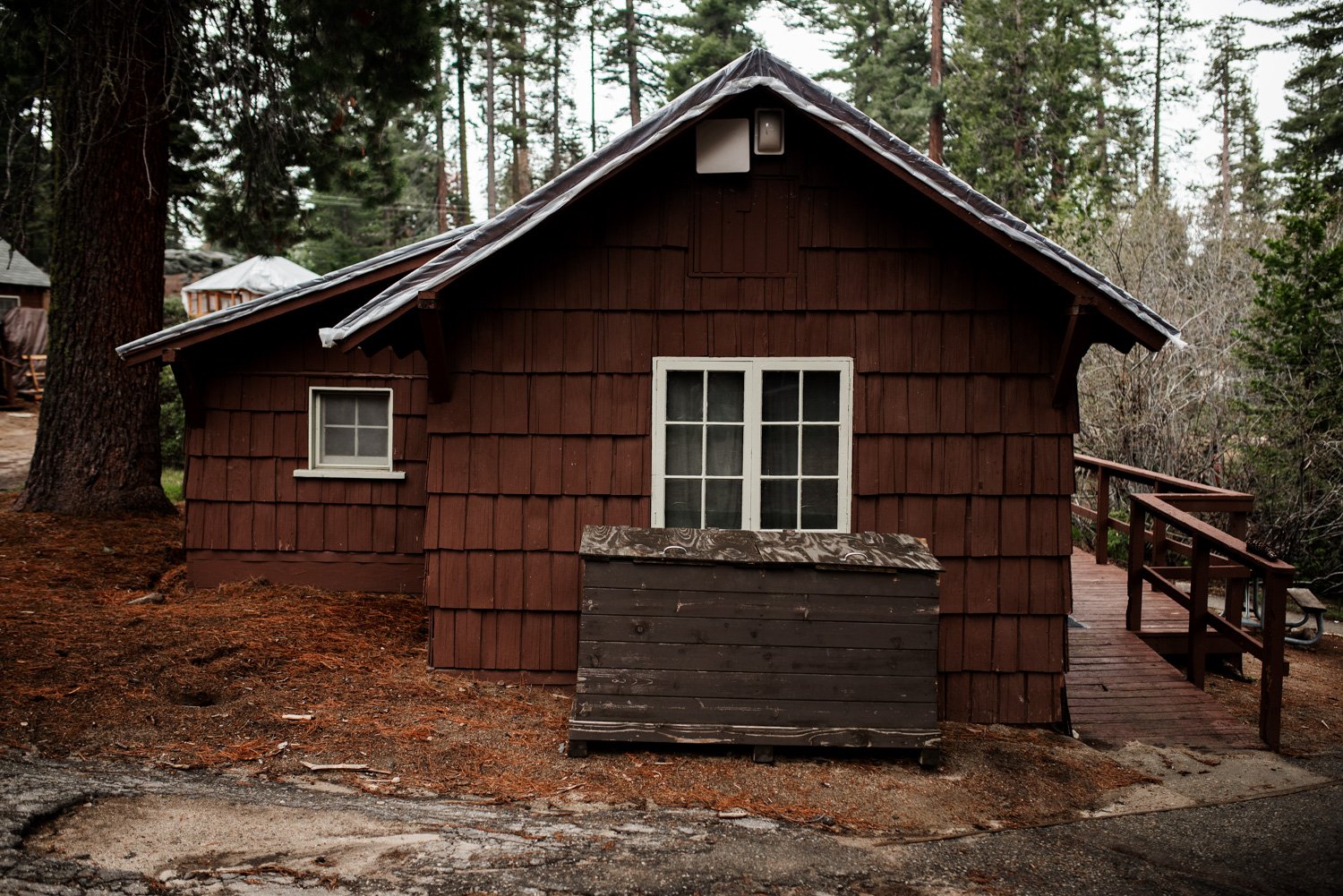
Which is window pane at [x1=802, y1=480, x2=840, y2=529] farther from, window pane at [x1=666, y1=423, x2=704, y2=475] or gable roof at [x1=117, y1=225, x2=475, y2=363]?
gable roof at [x1=117, y1=225, x2=475, y2=363]

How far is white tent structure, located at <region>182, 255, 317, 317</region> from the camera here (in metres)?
25.3

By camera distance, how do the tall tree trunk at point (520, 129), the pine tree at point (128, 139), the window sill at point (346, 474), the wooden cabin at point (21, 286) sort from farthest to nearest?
the tall tree trunk at point (520, 129)
the wooden cabin at point (21, 286)
the pine tree at point (128, 139)
the window sill at point (346, 474)

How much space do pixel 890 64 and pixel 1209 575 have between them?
27317 millimetres

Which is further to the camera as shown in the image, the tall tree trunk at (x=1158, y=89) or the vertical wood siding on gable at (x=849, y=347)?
the tall tree trunk at (x=1158, y=89)

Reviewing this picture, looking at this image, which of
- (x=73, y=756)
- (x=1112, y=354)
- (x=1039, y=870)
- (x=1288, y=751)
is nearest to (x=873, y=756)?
(x=1039, y=870)

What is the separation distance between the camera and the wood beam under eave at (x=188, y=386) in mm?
8250

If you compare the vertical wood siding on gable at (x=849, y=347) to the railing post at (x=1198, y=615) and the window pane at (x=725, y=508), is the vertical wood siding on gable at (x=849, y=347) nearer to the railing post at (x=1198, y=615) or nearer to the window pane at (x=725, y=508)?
the window pane at (x=725, y=508)

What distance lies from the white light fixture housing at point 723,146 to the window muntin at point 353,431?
3984 mm

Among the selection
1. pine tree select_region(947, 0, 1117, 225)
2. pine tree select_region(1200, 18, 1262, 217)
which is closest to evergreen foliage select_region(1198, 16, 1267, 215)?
pine tree select_region(1200, 18, 1262, 217)

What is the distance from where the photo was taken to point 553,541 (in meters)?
6.65

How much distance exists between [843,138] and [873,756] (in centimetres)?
372

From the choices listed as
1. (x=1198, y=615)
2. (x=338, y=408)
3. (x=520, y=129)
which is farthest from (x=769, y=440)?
(x=520, y=129)

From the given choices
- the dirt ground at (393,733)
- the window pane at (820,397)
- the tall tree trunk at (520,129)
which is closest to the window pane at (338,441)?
the dirt ground at (393,733)

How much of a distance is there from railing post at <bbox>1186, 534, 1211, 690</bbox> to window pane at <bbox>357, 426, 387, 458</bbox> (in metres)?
6.83
